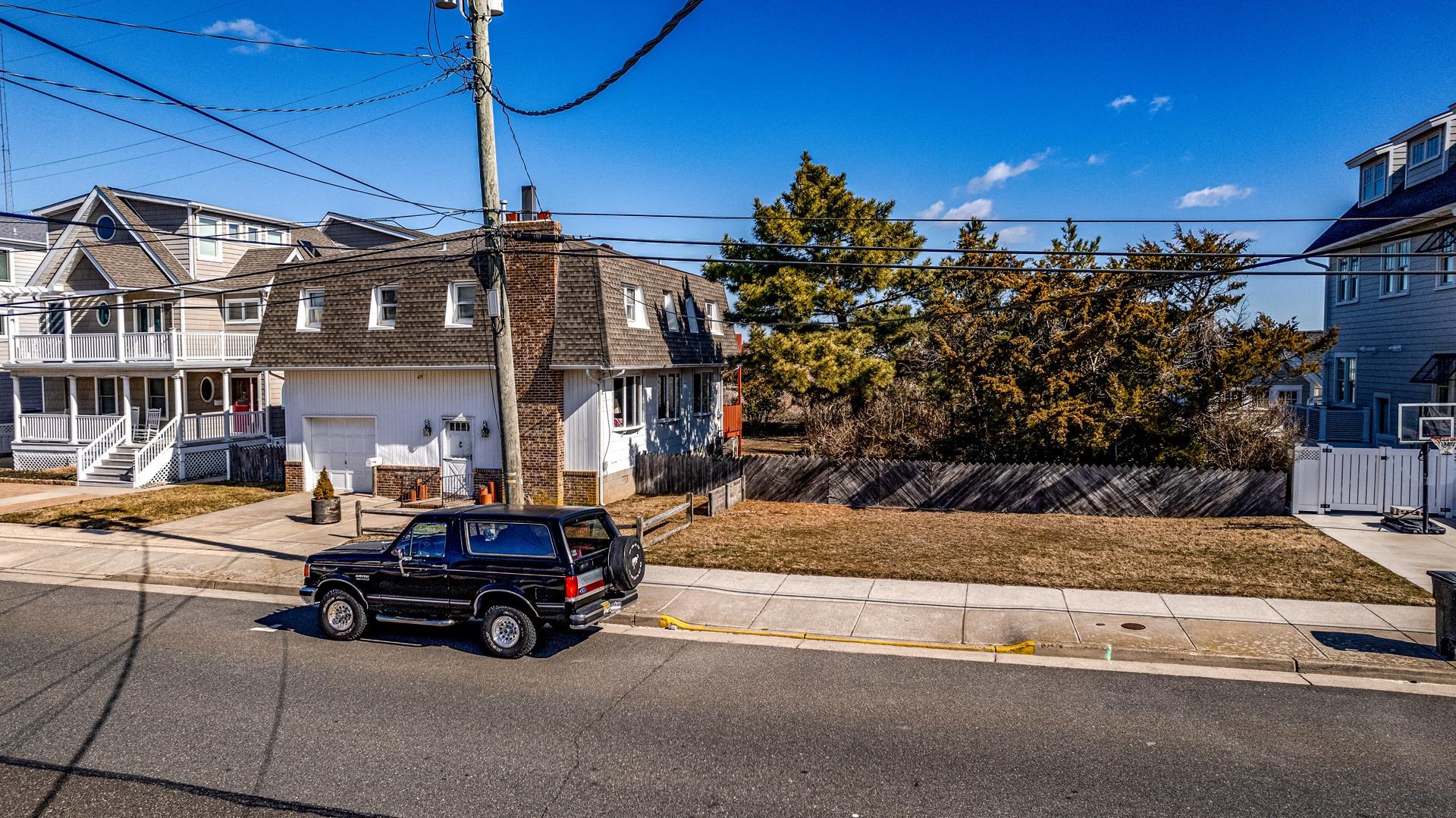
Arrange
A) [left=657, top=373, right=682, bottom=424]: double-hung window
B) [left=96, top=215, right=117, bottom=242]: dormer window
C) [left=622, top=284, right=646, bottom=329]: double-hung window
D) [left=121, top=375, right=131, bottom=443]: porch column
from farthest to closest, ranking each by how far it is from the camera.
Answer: [left=96, top=215, right=117, bottom=242]: dormer window, [left=121, top=375, right=131, bottom=443]: porch column, [left=657, top=373, right=682, bottom=424]: double-hung window, [left=622, top=284, right=646, bottom=329]: double-hung window

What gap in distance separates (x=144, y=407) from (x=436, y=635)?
95.2 ft

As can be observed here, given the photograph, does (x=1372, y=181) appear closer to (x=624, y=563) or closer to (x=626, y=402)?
(x=626, y=402)

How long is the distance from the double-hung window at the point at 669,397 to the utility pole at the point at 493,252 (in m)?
11.9

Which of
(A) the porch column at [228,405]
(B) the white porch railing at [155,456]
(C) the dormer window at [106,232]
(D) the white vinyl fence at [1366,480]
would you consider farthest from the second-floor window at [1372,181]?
(C) the dormer window at [106,232]

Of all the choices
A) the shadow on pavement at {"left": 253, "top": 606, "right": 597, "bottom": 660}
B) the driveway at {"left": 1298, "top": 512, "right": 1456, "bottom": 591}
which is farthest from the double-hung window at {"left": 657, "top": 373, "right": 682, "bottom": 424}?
the driveway at {"left": 1298, "top": 512, "right": 1456, "bottom": 591}

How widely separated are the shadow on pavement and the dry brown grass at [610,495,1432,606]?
436cm

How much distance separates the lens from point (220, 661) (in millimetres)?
10945

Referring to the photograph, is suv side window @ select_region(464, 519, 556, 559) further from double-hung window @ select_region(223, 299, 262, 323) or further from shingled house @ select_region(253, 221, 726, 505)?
double-hung window @ select_region(223, 299, 262, 323)

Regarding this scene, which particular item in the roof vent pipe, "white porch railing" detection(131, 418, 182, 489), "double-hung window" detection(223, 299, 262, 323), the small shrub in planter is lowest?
the small shrub in planter

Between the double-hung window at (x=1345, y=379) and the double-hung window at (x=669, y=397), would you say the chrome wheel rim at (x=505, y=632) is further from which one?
the double-hung window at (x=1345, y=379)

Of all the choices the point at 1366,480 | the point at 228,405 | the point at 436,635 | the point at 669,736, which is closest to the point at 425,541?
the point at 436,635

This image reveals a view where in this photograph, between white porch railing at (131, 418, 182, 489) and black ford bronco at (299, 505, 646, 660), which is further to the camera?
white porch railing at (131, 418, 182, 489)

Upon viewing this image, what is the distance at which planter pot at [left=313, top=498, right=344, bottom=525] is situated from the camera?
20438 mm

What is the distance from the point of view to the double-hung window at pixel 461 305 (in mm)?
22984
